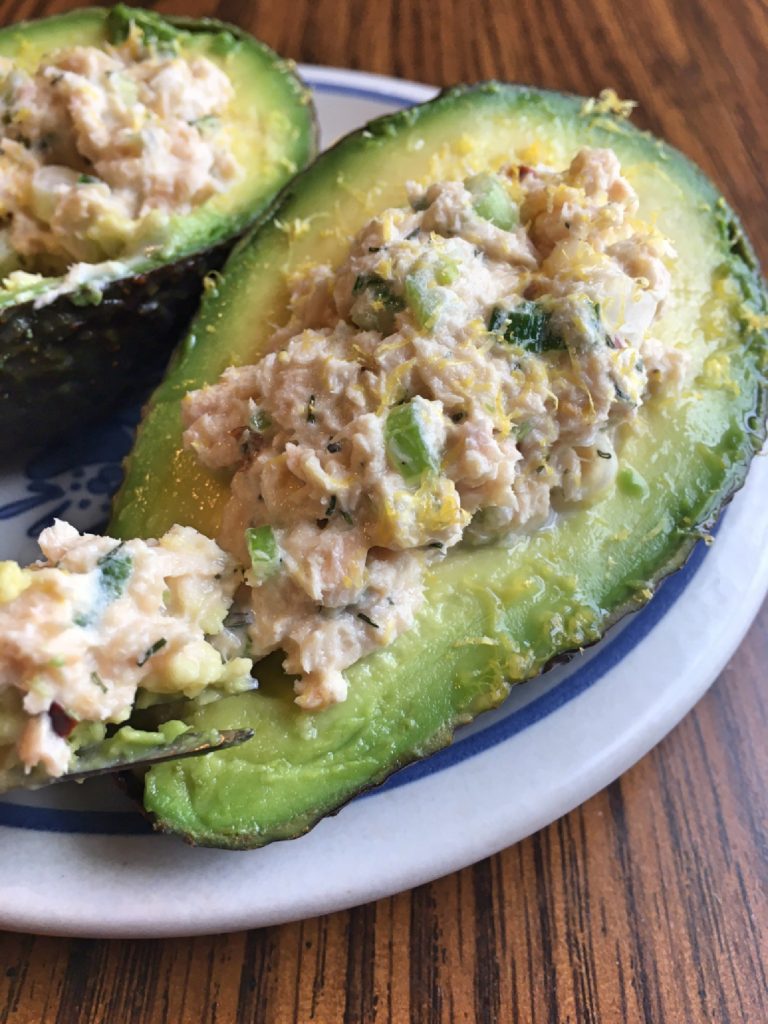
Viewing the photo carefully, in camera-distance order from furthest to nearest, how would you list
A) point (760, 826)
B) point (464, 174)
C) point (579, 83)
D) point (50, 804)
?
point (579, 83) < point (464, 174) < point (760, 826) < point (50, 804)

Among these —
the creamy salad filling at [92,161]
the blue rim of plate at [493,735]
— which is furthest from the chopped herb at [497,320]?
the creamy salad filling at [92,161]

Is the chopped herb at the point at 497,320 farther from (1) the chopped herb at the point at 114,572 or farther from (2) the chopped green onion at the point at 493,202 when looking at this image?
(1) the chopped herb at the point at 114,572

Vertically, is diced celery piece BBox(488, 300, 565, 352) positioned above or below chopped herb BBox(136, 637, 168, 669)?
above

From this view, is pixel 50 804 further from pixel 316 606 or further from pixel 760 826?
pixel 760 826

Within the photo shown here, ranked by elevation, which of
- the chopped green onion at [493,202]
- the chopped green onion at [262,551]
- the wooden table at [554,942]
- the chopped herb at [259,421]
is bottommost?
the wooden table at [554,942]

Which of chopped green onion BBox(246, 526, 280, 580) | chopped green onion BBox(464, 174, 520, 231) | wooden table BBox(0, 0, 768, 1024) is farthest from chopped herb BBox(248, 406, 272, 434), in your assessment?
wooden table BBox(0, 0, 768, 1024)

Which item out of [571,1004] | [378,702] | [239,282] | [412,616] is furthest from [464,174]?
[571,1004]

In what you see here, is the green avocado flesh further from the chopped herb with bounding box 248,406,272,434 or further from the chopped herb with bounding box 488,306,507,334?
the chopped herb with bounding box 488,306,507,334

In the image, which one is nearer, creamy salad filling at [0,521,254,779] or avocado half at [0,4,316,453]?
creamy salad filling at [0,521,254,779]
